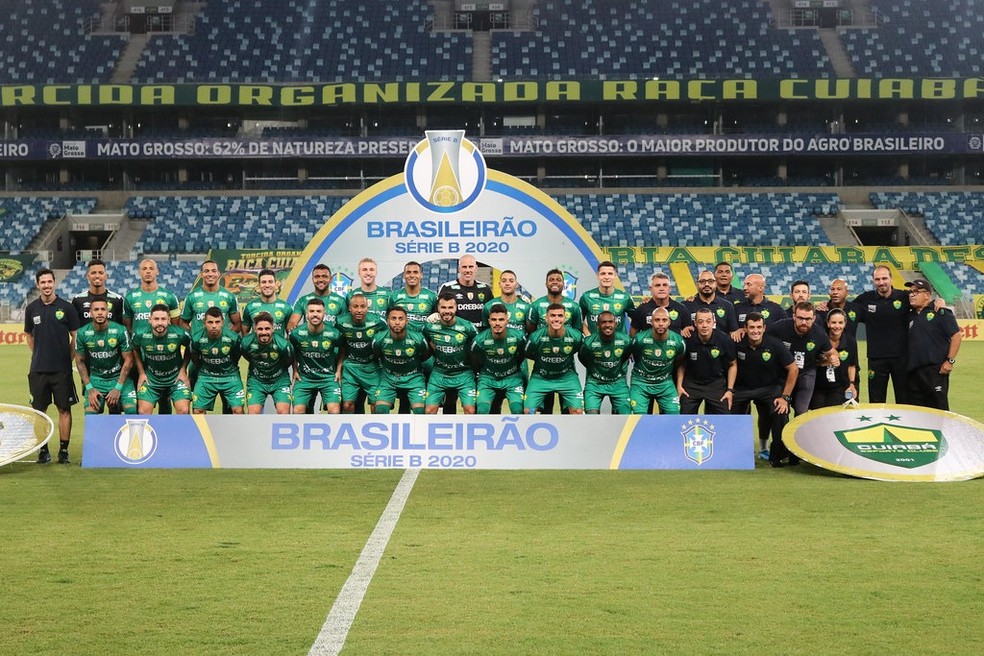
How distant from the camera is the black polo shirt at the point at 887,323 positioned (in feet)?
36.2

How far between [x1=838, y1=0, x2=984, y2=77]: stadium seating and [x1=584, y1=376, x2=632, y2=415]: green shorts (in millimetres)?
37250

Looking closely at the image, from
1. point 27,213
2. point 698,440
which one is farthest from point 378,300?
point 27,213

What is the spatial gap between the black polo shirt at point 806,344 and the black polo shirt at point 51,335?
6.61m

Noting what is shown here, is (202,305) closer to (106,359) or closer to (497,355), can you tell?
(106,359)

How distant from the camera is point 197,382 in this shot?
1085cm

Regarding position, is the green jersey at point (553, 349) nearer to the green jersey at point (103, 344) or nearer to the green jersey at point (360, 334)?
the green jersey at point (360, 334)

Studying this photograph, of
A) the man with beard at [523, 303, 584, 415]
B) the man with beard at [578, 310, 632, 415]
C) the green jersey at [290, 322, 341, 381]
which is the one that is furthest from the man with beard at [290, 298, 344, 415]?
the man with beard at [578, 310, 632, 415]

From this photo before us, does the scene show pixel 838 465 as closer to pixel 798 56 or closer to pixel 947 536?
pixel 947 536

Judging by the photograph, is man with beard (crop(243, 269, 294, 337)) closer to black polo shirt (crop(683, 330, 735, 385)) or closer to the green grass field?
the green grass field

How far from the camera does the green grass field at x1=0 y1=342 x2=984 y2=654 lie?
17.6 ft

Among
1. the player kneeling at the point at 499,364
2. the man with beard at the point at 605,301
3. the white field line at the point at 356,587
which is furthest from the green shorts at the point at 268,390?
the man with beard at the point at 605,301

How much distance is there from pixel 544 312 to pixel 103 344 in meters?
4.20

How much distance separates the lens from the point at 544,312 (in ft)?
36.3

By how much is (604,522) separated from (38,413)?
5.45 m
